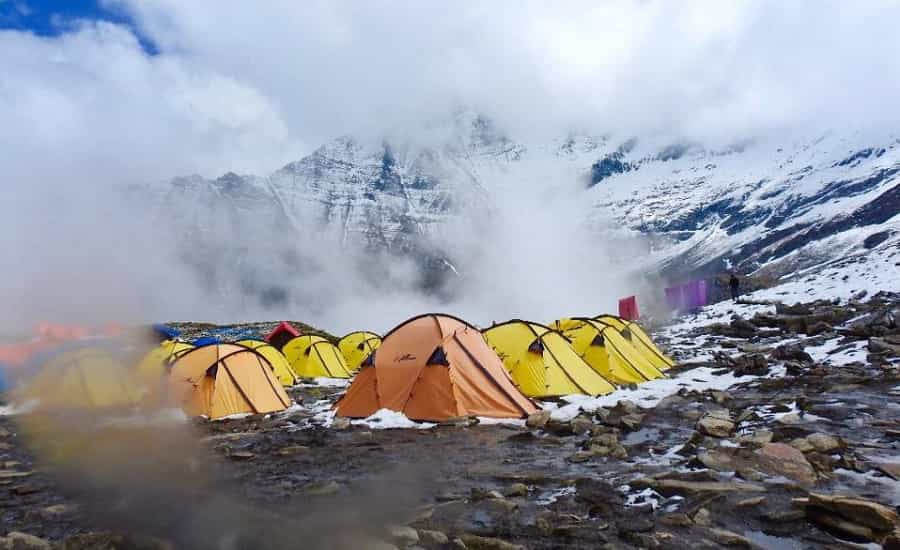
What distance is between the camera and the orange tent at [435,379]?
14.9 metres

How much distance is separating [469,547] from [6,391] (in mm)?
7591

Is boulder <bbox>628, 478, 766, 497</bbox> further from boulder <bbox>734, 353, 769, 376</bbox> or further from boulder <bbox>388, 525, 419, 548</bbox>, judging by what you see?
boulder <bbox>734, 353, 769, 376</bbox>

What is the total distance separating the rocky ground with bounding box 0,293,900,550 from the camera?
22.9 feet

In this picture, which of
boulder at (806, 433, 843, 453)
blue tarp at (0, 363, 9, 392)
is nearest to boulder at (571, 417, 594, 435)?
boulder at (806, 433, 843, 453)

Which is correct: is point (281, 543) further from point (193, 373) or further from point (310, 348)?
point (310, 348)

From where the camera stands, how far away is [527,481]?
9.34m

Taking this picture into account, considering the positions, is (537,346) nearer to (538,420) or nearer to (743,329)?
(538,420)

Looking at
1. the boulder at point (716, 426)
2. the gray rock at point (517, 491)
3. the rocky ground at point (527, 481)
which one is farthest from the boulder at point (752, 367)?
the gray rock at point (517, 491)

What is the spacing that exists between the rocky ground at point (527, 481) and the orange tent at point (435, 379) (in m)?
0.72

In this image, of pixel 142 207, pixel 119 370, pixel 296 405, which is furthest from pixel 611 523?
pixel 296 405

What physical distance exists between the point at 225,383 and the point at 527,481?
11.1 metres

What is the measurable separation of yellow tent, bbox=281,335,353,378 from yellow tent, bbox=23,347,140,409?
56.5ft

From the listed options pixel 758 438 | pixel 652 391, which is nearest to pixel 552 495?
pixel 758 438

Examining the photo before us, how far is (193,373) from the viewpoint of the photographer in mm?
17516
